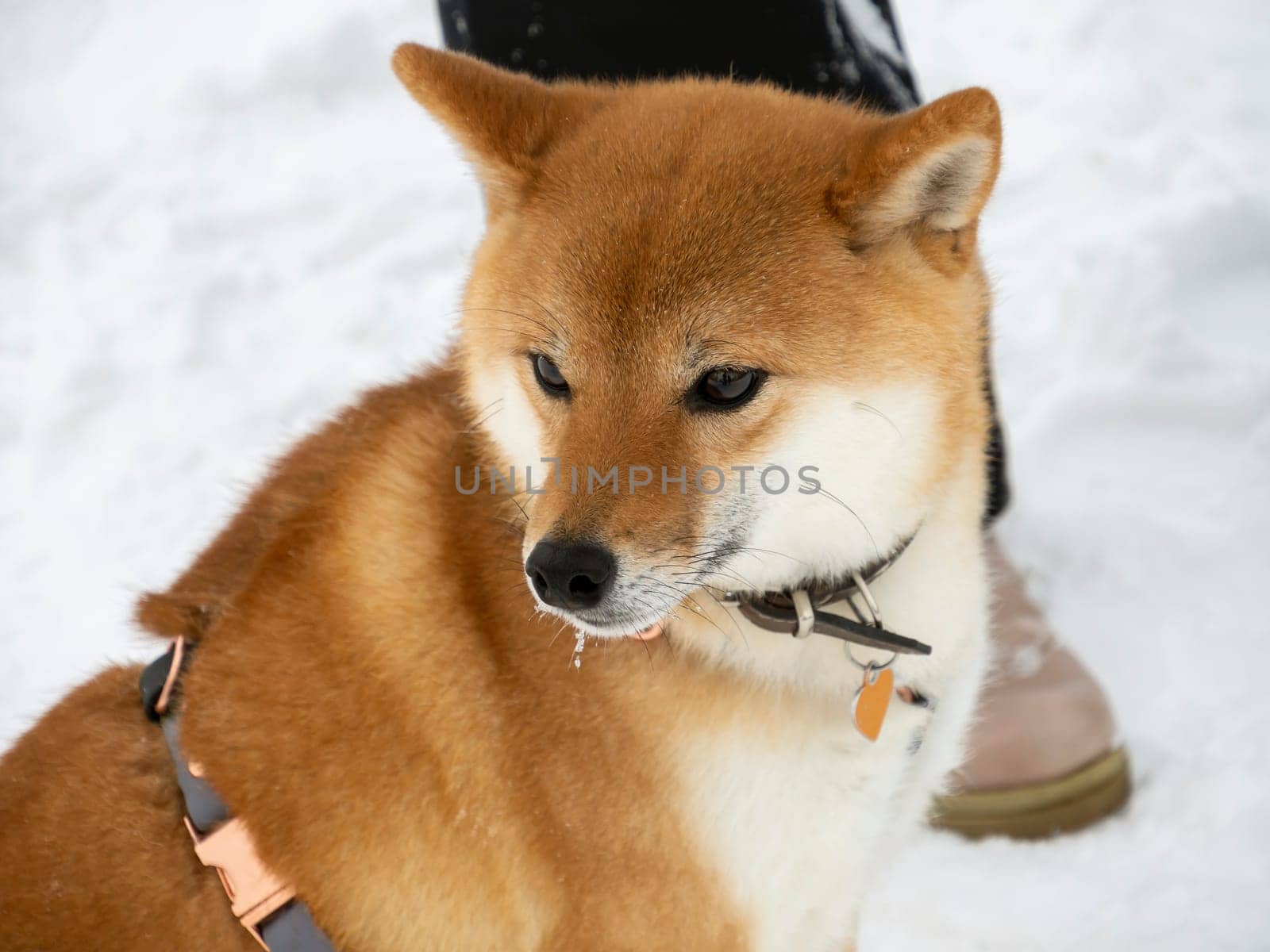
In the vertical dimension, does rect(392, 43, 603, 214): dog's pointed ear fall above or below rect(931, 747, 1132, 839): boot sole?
above

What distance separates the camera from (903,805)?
187 centimetres

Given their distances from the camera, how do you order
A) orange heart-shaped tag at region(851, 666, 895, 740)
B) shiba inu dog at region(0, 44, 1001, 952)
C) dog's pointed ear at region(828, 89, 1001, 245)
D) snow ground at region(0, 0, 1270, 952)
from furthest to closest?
snow ground at region(0, 0, 1270, 952) → orange heart-shaped tag at region(851, 666, 895, 740) → shiba inu dog at region(0, 44, 1001, 952) → dog's pointed ear at region(828, 89, 1001, 245)

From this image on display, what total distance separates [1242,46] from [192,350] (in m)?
4.47

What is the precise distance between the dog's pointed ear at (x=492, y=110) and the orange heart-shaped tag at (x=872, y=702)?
1.04 meters

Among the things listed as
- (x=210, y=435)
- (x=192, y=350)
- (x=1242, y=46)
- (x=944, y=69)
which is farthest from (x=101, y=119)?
(x=1242, y=46)

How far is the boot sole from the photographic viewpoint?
259cm

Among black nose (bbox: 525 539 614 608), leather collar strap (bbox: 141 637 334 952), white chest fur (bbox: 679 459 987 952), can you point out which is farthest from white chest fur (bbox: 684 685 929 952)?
leather collar strap (bbox: 141 637 334 952)

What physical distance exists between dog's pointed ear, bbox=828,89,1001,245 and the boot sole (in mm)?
1586

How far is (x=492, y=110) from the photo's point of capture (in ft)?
5.86

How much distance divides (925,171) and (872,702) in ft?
2.78

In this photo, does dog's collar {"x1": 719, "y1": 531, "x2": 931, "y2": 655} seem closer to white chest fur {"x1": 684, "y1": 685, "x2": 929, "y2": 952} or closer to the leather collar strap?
white chest fur {"x1": 684, "y1": 685, "x2": 929, "y2": 952}

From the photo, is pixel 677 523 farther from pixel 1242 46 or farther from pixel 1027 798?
pixel 1242 46

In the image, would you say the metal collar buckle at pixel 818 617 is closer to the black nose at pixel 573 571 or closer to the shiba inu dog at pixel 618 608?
the shiba inu dog at pixel 618 608

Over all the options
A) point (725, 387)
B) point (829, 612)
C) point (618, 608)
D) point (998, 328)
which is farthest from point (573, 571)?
point (998, 328)
